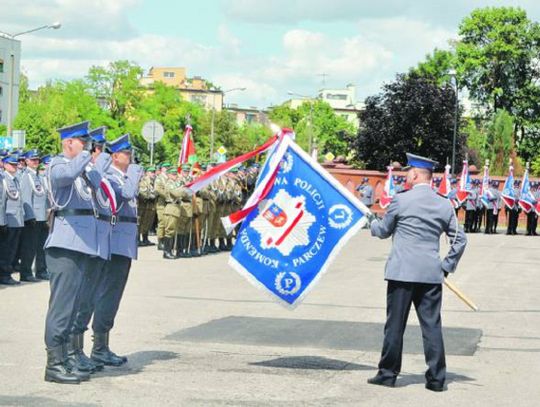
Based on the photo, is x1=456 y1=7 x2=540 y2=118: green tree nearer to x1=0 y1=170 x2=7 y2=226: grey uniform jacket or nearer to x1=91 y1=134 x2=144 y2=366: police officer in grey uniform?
x1=0 y1=170 x2=7 y2=226: grey uniform jacket

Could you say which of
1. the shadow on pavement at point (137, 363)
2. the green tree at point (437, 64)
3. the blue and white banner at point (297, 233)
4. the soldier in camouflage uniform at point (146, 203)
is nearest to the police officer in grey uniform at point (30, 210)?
the shadow on pavement at point (137, 363)

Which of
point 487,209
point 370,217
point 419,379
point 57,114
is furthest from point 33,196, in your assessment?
point 57,114

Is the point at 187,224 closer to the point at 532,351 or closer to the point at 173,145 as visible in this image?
the point at 532,351

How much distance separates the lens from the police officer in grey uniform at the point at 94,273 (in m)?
8.88

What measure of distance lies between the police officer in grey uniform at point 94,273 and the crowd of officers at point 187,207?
39.6 ft

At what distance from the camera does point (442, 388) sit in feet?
28.7

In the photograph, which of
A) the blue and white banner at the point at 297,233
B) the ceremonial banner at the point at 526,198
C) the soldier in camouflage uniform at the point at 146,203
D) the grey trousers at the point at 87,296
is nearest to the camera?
the grey trousers at the point at 87,296

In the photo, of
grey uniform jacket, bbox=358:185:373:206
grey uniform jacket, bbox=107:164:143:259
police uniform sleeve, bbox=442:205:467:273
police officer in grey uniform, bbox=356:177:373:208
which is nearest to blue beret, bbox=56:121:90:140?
grey uniform jacket, bbox=107:164:143:259

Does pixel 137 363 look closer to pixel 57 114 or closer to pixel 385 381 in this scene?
pixel 385 381

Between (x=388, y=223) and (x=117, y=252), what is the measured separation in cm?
231

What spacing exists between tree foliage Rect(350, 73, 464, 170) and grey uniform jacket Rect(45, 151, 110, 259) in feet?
177

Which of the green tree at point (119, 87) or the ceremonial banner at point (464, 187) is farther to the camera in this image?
the green tree at point (119, 87)

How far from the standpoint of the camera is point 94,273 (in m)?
9.09

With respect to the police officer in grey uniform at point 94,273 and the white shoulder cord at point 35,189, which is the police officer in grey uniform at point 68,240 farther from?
the white shoulder cord at point 35,189
